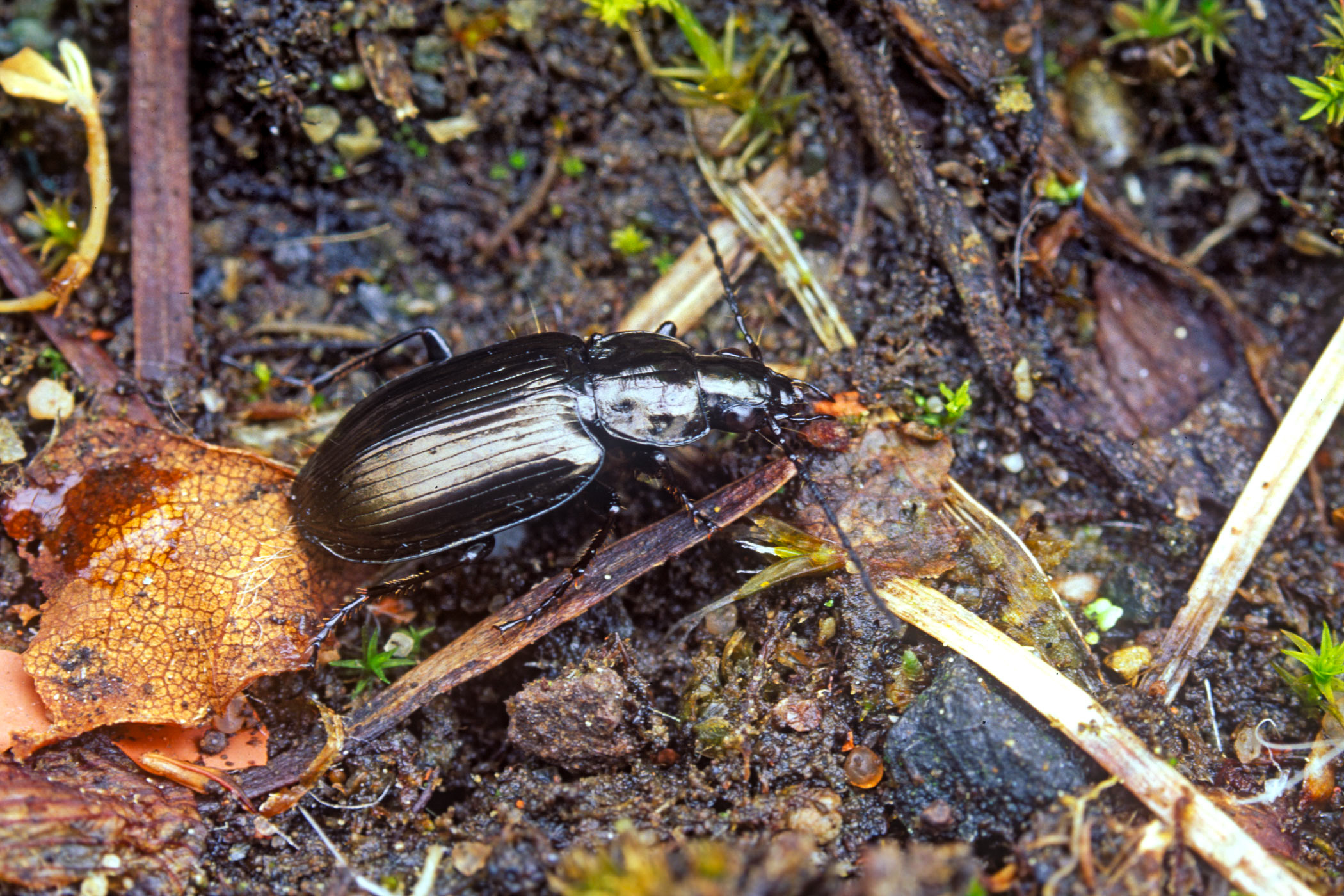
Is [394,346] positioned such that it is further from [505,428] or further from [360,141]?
[360,141]

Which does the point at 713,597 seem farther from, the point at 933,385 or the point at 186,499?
the point at 186,499

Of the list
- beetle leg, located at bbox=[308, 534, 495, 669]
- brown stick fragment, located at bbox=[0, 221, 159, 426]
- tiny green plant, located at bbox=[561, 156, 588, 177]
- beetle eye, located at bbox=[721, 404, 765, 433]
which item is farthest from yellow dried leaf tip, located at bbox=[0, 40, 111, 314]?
beetle eye, located at bbox=[721, 404, 765, 433]

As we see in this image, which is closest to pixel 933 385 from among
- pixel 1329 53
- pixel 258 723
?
pixel 1329 53

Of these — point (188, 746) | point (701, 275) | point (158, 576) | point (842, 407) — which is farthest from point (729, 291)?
point (188, 746)

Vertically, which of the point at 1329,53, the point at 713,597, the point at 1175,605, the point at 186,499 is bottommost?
the point at 1175,605

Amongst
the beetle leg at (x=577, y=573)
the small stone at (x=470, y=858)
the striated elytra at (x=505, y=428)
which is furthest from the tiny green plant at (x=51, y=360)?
the small stone at (x=470, y=858)

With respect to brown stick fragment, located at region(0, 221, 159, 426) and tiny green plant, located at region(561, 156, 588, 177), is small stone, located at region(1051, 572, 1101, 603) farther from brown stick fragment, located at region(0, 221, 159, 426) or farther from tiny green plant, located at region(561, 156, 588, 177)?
brown stick fragment, located at region(0, 221, 159, 426)
